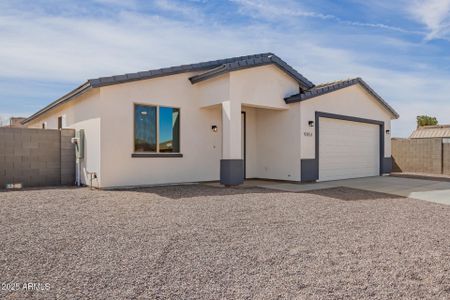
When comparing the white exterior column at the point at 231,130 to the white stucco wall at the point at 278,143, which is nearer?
the white exterior column at the point at 231,130

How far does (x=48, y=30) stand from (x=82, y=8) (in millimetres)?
1873

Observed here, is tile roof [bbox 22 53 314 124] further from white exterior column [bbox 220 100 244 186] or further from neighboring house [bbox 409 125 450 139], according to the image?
neighboring house [bbox 409 125 450 139]

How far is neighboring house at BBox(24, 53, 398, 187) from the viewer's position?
10.5 m

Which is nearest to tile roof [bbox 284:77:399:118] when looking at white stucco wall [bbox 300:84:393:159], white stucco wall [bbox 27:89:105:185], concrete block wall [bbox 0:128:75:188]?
white stucco wall [bbox 300:84:393:159]

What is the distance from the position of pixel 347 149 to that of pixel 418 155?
6994mm

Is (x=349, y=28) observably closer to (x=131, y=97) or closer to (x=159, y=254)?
(x=131, y=97)

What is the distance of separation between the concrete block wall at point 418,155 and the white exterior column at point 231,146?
12.9m

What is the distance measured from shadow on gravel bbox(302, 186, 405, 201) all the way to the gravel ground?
1188 mm

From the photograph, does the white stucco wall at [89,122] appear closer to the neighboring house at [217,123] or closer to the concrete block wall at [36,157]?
the neighboring house at [217,123]

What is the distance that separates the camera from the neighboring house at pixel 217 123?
34.3ft

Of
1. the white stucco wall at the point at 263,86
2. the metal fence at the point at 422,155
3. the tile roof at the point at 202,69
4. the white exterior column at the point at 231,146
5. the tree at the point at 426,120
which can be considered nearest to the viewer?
the tile roof at the point at 202,69

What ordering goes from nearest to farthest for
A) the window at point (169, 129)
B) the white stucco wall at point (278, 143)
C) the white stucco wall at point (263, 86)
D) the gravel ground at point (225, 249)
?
the gravel ground at point (225, 249), the white stucco wall at point (263, 86), the window at point (169, 129), the white stucco wall at point (278, 143)

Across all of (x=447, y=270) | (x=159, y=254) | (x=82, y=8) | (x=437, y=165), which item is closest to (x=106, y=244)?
(x=159, y=254)

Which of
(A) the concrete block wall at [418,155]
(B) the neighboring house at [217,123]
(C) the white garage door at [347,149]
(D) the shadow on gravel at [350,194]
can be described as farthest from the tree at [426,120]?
(D) the shadow on gravel at [350,194]
